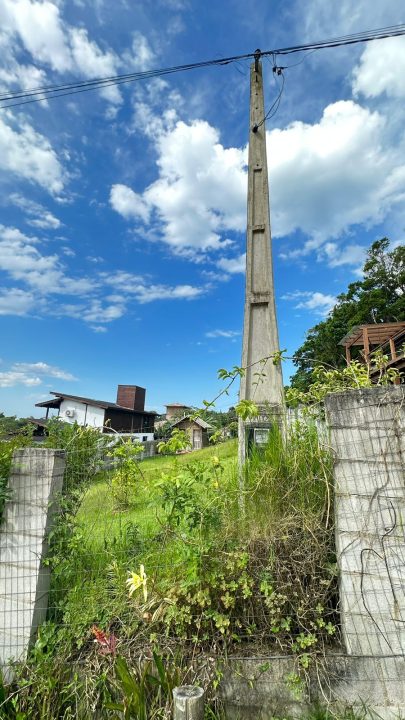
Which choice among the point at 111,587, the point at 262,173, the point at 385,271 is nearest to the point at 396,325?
the point at 262,173

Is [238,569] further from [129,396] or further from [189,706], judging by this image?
[129,396]

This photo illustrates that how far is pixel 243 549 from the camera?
1.93m

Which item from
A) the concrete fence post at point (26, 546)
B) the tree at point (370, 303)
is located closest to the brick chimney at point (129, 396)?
the tree at point (370, 303)

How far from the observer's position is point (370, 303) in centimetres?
2859

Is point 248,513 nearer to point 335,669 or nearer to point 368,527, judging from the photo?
point 368,527

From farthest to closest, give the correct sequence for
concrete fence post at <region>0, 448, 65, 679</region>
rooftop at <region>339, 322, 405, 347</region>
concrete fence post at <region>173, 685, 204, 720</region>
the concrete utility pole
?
rooftop at <region>339, 322, 405, 347</region>
the concrete utility pole
concrete fence post at <region>0, 448, 65, 679</region>
concrete fence post at <region>173, 685, 204, 720</region>

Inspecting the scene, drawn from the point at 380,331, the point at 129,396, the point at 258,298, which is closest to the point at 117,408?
the point at 129,396

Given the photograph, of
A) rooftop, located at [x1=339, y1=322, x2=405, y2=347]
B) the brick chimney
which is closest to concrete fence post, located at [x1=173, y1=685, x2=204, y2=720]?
rooftop, located at [x1=339, y1=322, x2=405, y2=347]

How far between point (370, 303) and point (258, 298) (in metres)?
28.8

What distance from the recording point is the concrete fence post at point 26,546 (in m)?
2.01

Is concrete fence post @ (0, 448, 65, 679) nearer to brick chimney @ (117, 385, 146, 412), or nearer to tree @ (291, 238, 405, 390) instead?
tree @ (291, 238, 405, 390)

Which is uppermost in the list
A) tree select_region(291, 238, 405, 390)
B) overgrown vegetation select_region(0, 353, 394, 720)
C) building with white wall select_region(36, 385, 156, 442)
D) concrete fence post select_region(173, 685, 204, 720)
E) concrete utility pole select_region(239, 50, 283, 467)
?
tree select_region(291, 238, 405, 390)

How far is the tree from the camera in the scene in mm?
28250

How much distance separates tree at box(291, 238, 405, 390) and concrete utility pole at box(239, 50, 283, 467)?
24.7 metres
